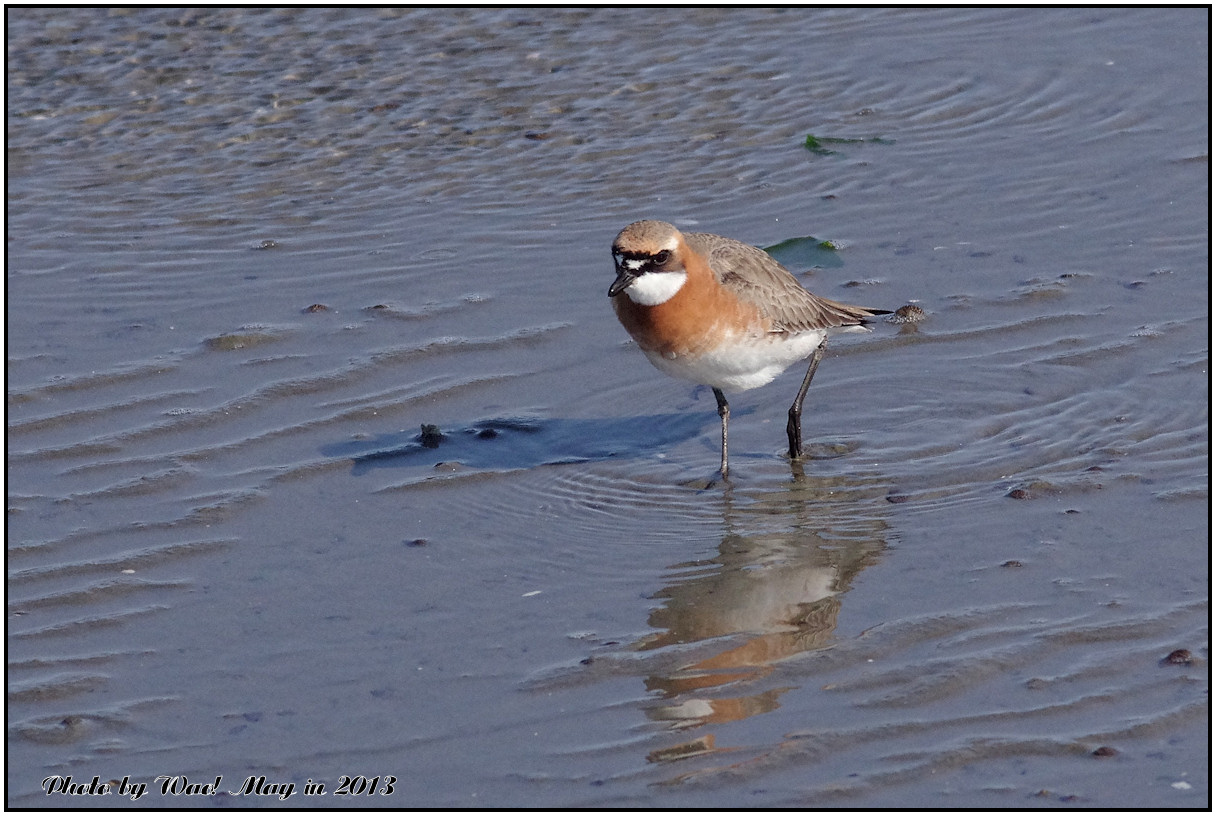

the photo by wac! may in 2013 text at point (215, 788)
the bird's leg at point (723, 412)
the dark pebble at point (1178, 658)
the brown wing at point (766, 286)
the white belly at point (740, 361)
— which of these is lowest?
the dark pebble at point (1178, 658)

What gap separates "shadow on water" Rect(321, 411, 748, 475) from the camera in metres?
7.87

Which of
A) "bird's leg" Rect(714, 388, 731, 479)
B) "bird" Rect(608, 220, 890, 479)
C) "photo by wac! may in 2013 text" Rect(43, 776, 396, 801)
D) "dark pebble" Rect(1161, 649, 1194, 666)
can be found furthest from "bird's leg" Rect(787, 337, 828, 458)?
"photo by wac! may in 2013 text" Rect(43, 776, 396, 801)

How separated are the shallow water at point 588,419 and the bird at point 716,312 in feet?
1.55

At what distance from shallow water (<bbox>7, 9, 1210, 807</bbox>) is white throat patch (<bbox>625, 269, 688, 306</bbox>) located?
908 millimetres

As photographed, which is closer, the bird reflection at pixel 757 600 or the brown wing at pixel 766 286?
the bird reflection at pixel 757 600

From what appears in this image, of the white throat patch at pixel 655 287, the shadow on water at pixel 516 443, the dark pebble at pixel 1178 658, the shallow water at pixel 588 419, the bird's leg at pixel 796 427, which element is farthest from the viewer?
the shadow on water at pixel 516 443

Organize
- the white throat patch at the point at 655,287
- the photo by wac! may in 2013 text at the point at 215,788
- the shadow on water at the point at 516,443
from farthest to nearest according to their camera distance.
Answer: the shadow on water at the point at 516,443
the white throat patch at the point at 655,287
the photo by wac! may in 2013 text at the point at 215,788

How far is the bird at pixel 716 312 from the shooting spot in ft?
24.2

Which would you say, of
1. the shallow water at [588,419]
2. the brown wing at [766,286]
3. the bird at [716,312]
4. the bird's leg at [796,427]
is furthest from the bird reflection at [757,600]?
the brown wing at [766,286]

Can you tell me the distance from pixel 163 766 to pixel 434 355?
396 centimetres

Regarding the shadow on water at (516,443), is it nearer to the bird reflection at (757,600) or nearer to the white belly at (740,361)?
the white belly at (740,361)

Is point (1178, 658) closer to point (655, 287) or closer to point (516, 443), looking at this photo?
point (655, 287)

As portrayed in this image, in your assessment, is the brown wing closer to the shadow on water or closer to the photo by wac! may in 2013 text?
the shadow on water

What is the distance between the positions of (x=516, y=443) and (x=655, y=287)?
123 cm
